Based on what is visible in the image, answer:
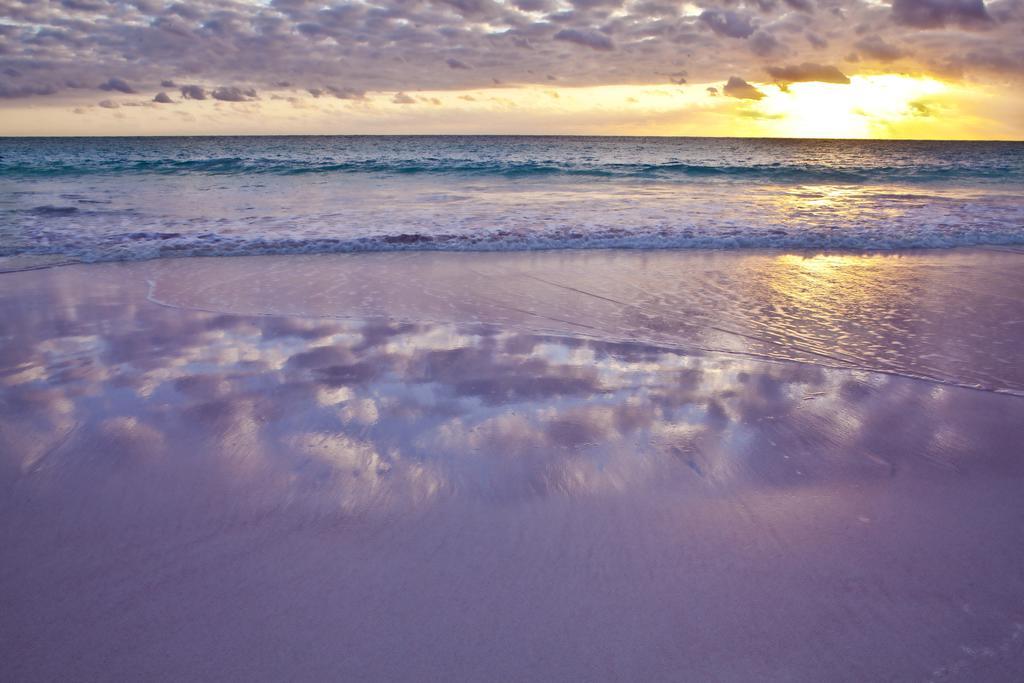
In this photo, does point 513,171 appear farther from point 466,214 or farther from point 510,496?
point 510,496

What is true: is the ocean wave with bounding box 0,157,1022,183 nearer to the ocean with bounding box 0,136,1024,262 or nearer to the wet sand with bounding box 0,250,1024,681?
the ocean with bounding box 0,136,1024,262

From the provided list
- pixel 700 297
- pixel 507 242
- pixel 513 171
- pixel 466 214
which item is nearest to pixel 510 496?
pixel 700 297

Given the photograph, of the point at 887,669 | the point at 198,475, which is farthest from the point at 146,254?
the point at 887,669

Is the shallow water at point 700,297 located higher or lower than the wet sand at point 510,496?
higher

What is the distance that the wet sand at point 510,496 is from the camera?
1.98 m

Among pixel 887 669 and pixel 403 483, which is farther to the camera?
pixel 403 483

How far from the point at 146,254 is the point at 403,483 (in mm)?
7352

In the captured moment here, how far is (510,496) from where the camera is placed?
2.78 m

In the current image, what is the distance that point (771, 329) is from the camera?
208 inches

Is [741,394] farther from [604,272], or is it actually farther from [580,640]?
[604,272]

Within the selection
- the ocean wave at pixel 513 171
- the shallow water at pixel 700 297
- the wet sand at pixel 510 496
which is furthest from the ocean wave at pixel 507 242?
the ocean wave at pixel 513 171

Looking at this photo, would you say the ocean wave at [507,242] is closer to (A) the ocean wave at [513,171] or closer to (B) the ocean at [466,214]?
(B) the ocean at [466,214]

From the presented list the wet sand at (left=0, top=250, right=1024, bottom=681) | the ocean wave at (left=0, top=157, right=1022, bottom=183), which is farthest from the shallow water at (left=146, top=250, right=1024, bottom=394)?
the ocean wave at (left=0, top=157, right=1022, bottom=183)

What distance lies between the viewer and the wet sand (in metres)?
1.98
